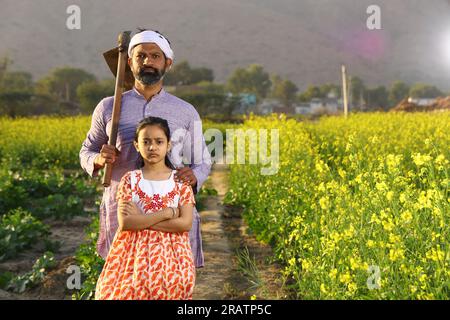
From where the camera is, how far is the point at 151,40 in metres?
3.08

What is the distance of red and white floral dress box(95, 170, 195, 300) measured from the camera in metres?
2.81

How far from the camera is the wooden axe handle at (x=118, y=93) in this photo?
3.14 m

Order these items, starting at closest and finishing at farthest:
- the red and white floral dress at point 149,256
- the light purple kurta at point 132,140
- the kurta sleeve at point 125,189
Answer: the red and white floral dress at point 149,256 < the kurta sleeve at point 125,189 < the light purple kurta at point 132,140

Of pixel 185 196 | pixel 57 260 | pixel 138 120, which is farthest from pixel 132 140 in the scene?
pixel 57 260

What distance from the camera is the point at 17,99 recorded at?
4034 cm

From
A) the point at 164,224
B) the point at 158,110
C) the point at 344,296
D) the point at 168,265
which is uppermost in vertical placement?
the point at 158,110

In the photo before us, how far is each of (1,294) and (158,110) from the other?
295 centimetres

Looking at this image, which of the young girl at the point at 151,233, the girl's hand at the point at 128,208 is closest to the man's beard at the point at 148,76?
the young girl at the point at 151,233

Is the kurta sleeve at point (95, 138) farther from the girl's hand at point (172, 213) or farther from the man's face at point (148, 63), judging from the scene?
the girl's hand at point (172, 213)

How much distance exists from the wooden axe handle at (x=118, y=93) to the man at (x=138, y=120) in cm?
4

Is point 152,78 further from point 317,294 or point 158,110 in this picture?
point 317,294

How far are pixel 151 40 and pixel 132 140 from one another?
1.63 feet
